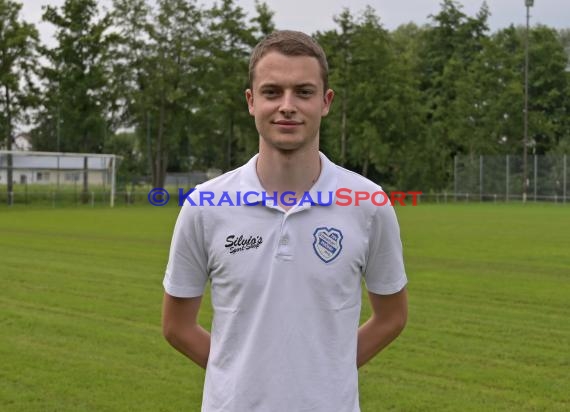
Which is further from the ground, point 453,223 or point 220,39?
point 220,39

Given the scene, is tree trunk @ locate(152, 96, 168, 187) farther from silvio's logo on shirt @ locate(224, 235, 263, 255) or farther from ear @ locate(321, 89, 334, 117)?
silvio's logo on shirt @ locate(224, 235, 263, 255)

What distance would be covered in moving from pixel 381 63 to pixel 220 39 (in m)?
12.8

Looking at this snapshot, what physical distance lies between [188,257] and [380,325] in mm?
730

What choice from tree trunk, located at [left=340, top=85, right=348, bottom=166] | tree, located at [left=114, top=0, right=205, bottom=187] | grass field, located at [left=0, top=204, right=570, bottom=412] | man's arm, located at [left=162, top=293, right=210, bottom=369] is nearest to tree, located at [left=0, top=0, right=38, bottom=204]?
tree, located at [left=114, top=0, right=205, bottom=187]

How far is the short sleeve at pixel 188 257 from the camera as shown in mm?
2613

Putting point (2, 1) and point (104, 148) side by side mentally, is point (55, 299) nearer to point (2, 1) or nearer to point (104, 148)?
point (2, 1)

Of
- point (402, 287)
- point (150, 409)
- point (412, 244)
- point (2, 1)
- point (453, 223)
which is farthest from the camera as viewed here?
point (2, 1)

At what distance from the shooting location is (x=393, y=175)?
66000 millimetres

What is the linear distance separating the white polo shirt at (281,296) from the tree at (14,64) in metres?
46.1

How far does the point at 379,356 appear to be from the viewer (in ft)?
26.9

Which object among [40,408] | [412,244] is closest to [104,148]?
[412,244]

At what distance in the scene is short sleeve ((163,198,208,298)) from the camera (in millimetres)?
2613

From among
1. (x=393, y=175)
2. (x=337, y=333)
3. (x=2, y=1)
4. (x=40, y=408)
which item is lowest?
(x=40, y=408)

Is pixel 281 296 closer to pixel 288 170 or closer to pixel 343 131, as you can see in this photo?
pixel 288 170
